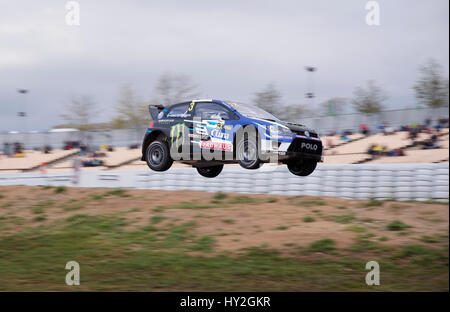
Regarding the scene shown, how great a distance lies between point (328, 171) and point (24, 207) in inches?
616

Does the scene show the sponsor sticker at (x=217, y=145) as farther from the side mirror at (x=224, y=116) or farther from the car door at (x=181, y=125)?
the side mirror at (x=224, y=116)

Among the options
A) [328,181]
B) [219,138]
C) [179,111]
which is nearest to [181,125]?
[179,111]

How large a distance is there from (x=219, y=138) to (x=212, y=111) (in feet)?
1.42

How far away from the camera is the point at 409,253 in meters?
17.2

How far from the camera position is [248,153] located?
5.51 meters

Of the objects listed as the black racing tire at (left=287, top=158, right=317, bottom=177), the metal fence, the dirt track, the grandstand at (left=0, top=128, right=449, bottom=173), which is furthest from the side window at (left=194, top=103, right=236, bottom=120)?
the dirt track

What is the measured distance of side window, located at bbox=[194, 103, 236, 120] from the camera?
18.3ft

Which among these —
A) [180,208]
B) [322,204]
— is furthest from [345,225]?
[180,208]

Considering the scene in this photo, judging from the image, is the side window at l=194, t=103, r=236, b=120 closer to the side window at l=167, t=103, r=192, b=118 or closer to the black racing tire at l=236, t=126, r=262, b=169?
the side window at l=167, t=103, r=192, b=118

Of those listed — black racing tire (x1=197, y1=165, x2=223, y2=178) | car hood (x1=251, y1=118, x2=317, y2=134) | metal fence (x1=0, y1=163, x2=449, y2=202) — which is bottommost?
metal fence (x1=0, y1=163, x2=449, y2=202)

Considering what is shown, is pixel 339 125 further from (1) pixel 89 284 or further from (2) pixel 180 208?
(2) pixel 180 208

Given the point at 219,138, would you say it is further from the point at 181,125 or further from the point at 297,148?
the point at 297,148

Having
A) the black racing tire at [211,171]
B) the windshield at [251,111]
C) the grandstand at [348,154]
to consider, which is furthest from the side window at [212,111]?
the grandstand at [348,154]

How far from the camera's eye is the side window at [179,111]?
5537 mm
